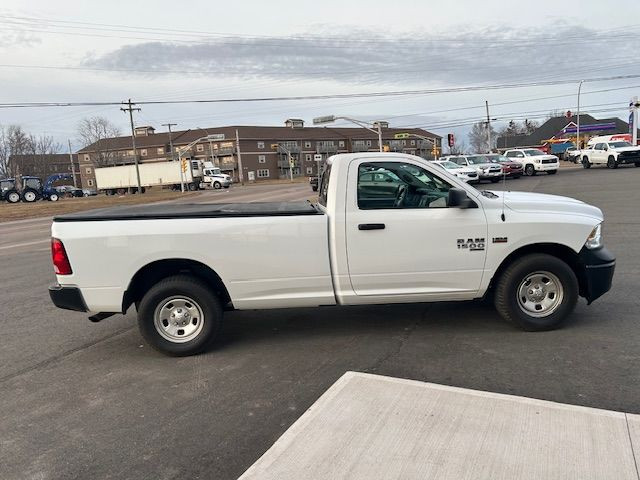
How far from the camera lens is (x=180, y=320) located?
495cm

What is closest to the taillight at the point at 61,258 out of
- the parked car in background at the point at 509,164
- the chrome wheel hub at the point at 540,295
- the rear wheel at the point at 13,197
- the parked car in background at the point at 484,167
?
the chrome wheel hub at the point at 540,295

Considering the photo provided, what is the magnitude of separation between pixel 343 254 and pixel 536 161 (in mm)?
34728

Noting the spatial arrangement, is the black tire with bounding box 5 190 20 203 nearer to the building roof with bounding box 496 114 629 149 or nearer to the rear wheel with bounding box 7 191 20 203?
the rear wheel with bounding box 7 191 20 203

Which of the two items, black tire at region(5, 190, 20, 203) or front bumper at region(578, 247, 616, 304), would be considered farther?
black tire at region(5, 190, 20, 203)

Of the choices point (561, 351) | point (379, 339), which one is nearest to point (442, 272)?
point (379, 339)

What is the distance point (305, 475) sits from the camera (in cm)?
282

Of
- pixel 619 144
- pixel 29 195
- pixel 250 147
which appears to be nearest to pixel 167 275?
pixel 619 144

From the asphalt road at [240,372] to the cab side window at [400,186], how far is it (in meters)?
1.33

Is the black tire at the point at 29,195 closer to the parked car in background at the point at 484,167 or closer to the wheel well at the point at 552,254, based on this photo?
the parked car in background at the point at 484,167

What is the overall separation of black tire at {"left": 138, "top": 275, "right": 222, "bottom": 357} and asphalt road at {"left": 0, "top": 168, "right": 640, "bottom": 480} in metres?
0.13

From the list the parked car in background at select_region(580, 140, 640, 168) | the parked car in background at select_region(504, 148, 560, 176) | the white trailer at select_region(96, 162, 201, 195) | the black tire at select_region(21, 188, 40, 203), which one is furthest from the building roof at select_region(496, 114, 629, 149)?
the black tire at select_region(21, 188, 40, 203)

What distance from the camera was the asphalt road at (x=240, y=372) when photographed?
335 centimetres

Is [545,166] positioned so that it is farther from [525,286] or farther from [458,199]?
[458,199]

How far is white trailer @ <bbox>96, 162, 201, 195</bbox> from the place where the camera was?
6241cm
